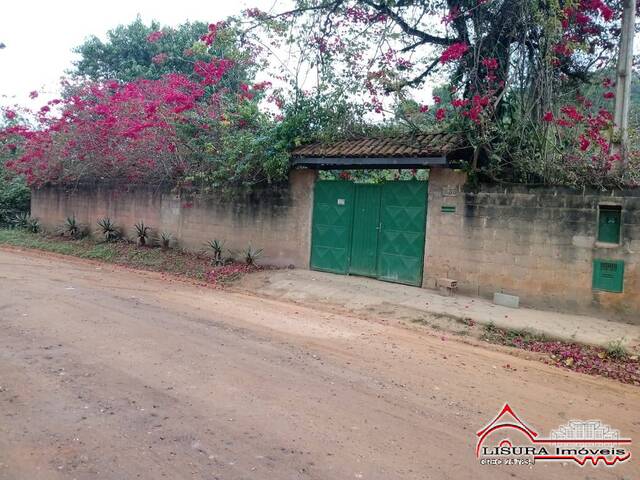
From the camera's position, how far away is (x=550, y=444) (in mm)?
3887

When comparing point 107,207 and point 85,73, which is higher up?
point 85,73

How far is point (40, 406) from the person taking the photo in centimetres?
409

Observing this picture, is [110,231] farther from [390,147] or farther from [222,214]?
[390,147]

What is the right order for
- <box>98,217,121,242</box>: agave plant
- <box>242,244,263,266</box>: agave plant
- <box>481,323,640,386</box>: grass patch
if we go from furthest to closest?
<box>98,217,121,242</box>: agave plant → <box>242,244,263,266</box>: agave plant → <box>481,323,640,386</box>: grass patch

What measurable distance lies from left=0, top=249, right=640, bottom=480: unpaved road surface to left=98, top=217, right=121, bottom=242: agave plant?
8.32m

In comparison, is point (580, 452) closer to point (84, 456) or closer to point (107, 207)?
point (84, 456)

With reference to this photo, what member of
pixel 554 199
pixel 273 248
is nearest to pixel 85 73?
pixel 273 248

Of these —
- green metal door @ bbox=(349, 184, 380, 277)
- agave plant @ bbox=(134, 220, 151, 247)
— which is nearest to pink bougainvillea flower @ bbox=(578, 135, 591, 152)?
green metal door @ bbox=(349, 184, 380, 277)

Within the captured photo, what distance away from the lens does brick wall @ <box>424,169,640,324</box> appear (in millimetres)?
7699

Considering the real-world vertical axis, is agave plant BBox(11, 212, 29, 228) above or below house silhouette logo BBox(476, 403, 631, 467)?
above

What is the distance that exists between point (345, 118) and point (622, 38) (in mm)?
5668

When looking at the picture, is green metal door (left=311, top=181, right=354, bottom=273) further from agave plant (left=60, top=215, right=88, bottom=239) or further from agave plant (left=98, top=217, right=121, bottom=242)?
agave plant (left=60, top=215, right=88, bottom=239)

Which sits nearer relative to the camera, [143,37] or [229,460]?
[229,460]

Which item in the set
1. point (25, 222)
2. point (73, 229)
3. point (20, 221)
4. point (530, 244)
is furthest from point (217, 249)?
point (20, 221)
